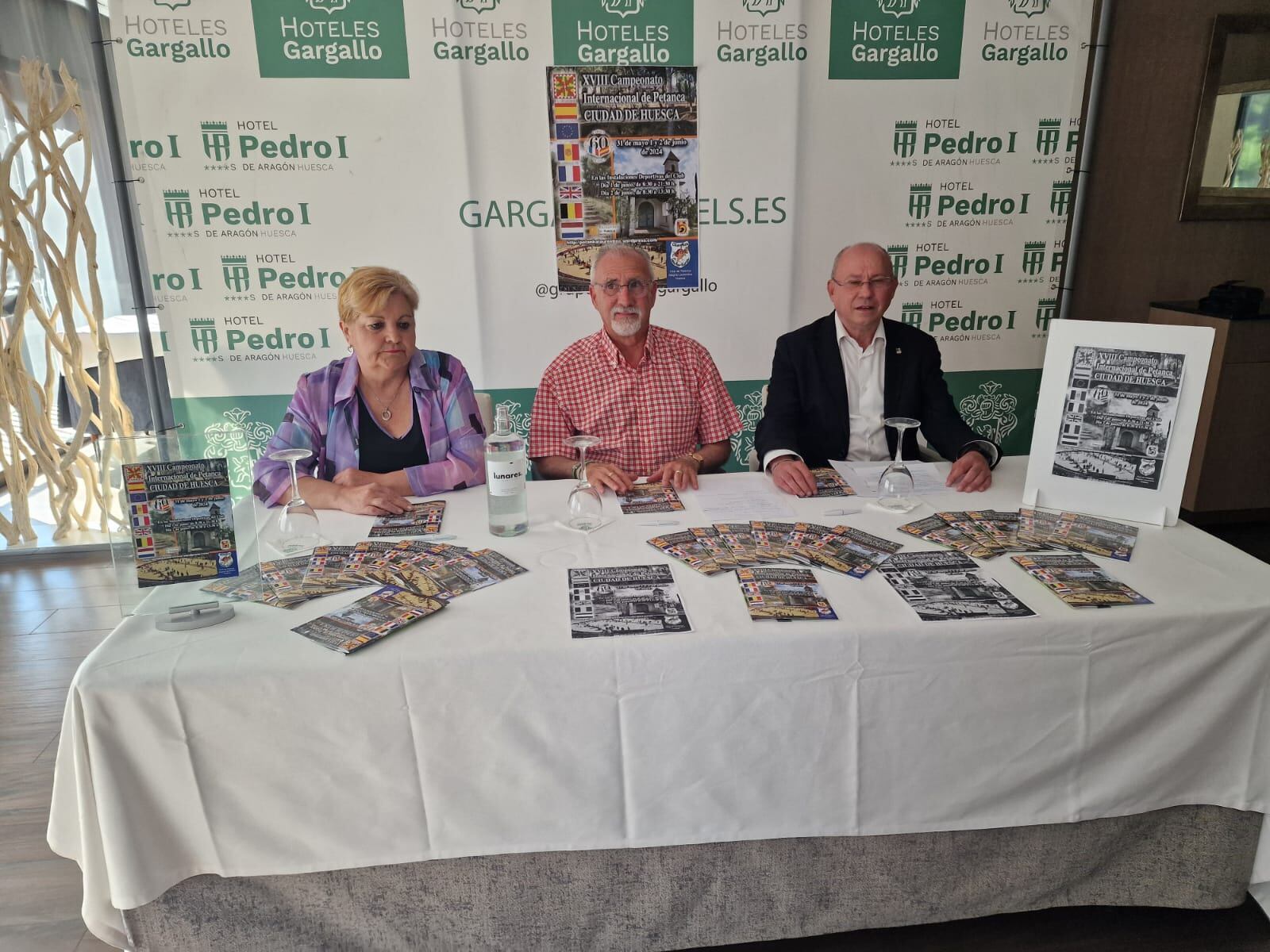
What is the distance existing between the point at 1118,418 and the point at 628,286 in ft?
4.81

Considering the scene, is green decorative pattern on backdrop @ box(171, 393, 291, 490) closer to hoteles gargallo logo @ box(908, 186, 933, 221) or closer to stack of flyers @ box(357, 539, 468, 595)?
stack of flyers @ box(357, 539, 468, 595)

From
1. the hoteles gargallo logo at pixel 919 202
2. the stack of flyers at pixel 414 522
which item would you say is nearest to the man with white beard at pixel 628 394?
the stack of flyers at pixel 414 522

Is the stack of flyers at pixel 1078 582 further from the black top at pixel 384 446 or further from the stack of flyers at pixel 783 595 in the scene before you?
the black top at pixel 384 446

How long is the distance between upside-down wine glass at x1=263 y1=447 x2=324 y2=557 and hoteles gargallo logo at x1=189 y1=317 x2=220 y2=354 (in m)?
2.23

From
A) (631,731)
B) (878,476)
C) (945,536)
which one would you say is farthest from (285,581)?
(878,476)

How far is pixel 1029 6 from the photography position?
380cm

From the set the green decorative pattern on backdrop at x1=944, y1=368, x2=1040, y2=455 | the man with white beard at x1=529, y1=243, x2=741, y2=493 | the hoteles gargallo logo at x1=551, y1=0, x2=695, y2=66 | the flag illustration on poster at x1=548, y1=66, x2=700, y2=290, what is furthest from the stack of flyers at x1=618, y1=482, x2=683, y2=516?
the green decorative pattern on backdrop at x1=944, y1=368, x2=1040, y2=455

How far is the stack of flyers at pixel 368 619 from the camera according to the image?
4.72ft

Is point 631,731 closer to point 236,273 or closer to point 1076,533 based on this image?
point 1076,533

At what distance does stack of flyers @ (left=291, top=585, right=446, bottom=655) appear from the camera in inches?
56.7

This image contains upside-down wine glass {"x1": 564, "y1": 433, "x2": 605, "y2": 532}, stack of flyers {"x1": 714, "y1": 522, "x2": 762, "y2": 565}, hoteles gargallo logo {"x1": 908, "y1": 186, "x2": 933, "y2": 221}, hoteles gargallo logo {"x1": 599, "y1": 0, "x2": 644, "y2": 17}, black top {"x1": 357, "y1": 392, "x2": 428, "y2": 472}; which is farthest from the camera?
hoteles gargallo logo {"x1": 908, "y1": 186, "x2": 933, "y2": 221}

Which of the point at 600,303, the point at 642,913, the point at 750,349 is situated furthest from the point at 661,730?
the point at 750,349

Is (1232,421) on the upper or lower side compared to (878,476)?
lower

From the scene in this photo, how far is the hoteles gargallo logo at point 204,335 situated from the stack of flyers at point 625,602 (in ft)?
9.54
